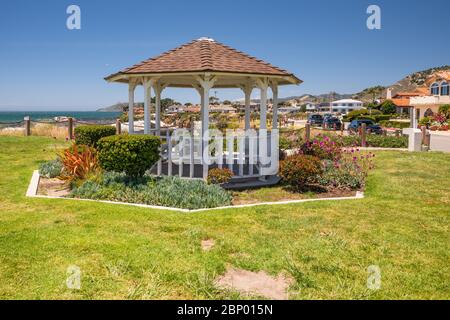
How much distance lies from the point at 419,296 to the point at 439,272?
3.05 ft

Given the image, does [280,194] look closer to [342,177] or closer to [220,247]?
[342,177]

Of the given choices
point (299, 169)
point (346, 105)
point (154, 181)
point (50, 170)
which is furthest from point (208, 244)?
point (346, 105)

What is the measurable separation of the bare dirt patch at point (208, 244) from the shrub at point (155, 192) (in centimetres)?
240

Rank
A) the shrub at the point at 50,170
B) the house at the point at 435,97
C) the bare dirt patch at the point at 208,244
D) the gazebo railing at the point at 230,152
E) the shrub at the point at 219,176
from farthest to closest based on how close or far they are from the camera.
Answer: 1. the house at the point at 435,97
2. the shrub at the point at 50,170
3. the gazebo railing at the point at 230,152
4. the shrub at the point at 219,176
5. the bare dirt patch at the point at 208,244

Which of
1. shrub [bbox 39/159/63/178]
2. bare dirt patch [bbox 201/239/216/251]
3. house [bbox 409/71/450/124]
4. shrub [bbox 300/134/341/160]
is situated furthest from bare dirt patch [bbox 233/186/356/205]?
house [bbox 409/71/450/124]

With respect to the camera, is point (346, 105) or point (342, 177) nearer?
point (342, 177)

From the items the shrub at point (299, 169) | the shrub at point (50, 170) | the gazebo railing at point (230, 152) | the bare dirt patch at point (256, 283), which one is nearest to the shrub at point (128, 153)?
the gazebo railing at point (230, 152)

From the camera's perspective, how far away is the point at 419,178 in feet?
40.8

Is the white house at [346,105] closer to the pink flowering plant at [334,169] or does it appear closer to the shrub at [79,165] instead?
the pink flowering plant at [334,169]

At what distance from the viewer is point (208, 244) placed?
20.8 ft

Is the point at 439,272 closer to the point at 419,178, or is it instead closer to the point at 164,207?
the point at 164,207

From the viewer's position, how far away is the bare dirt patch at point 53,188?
10.3m

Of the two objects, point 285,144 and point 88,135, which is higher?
point 88,135

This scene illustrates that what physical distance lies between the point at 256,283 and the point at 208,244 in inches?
61.5
